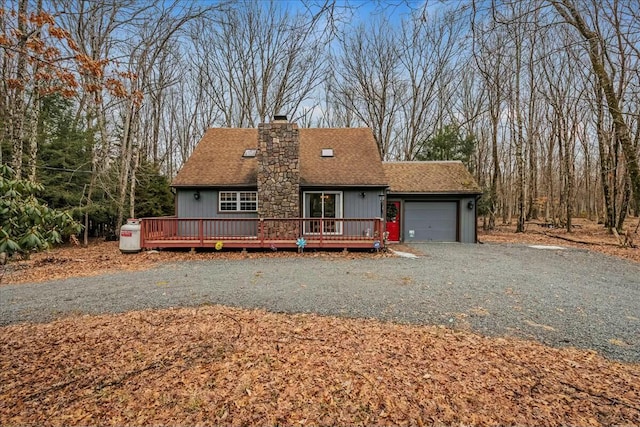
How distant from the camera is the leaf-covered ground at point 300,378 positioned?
7.91ft

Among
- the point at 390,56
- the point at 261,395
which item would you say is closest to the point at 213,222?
the point at 261,395

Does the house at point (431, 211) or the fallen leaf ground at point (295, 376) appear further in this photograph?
the house at point (431, 211)

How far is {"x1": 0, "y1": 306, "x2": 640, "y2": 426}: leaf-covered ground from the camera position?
95.0 inches

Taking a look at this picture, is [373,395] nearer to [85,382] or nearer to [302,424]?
[302,424]

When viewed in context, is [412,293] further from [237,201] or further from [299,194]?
[237,201]

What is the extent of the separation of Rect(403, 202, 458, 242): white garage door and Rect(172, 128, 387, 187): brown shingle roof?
2.67m

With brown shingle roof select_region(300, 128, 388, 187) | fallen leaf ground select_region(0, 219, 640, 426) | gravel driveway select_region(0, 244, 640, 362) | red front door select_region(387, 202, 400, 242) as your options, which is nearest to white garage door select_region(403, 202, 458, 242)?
red front door select_region(387, 202, 400, 242)

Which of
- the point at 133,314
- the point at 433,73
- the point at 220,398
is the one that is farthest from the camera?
the point at 433,73

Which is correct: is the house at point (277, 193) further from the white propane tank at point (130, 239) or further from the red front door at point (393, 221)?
the red front door at point (393, 221)

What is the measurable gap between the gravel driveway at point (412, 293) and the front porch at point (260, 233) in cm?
168

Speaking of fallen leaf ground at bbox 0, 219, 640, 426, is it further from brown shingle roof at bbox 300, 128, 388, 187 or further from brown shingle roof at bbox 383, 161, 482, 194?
brown shingle roof at bbox 383, 161, 482, 194

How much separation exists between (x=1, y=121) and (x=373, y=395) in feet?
47.3

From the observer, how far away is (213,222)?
37.3 ft

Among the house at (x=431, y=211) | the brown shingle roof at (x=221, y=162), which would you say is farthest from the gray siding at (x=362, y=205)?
the brown shingle roof at (x=221, y=162)
